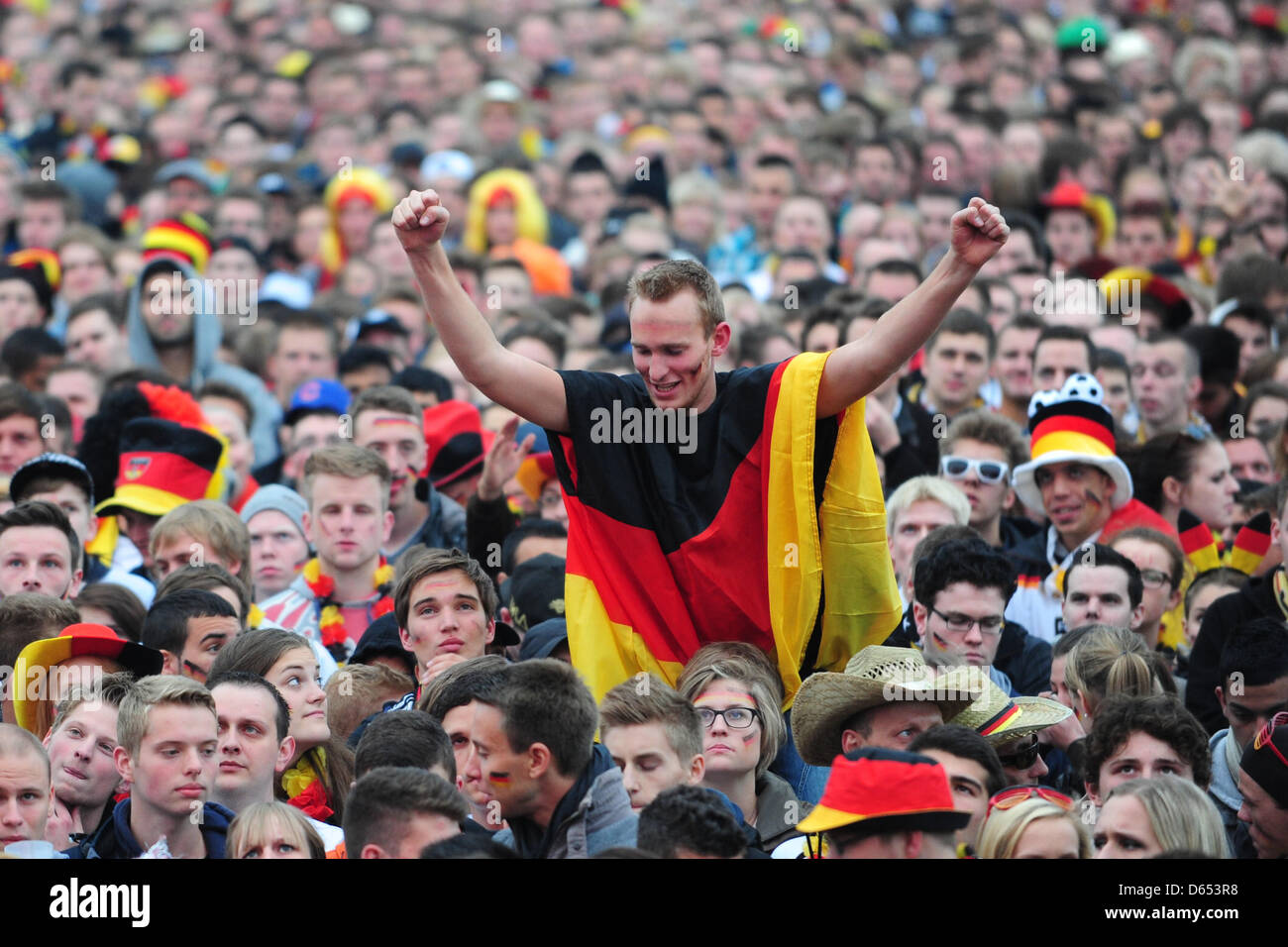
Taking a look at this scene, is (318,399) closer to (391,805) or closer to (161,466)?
(161,466)

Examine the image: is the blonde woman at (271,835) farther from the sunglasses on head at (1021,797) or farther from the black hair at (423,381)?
the black hair at (423,381)

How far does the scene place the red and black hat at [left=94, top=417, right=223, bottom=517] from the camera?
9039mm

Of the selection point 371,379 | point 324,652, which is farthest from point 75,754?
point 371,379

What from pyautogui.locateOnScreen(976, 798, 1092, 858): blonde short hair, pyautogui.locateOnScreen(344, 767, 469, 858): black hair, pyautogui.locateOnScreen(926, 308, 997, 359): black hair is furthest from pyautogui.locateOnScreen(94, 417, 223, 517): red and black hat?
pyautogui.locateOnScreen(976, 798, 1092, 858): blonde short hair

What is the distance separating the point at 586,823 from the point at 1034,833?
3.87 feet

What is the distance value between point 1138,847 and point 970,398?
529 centimetres

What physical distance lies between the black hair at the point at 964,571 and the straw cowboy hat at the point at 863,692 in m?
1.04

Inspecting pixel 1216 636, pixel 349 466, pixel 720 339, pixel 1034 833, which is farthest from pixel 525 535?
pixel 1034 833

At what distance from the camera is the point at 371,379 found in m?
11.1

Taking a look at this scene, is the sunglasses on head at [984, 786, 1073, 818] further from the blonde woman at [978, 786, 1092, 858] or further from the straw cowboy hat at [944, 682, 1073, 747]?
the straw cowboy hat at [944, 682, 1073, 747]

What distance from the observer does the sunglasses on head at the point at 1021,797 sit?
5.49 meters

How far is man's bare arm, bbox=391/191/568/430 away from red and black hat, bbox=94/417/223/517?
11.0 ft

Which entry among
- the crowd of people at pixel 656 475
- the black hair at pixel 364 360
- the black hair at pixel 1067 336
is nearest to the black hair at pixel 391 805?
the crowd of people at pixel 656 475

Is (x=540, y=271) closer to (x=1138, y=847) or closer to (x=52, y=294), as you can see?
(x=52, y=294)
